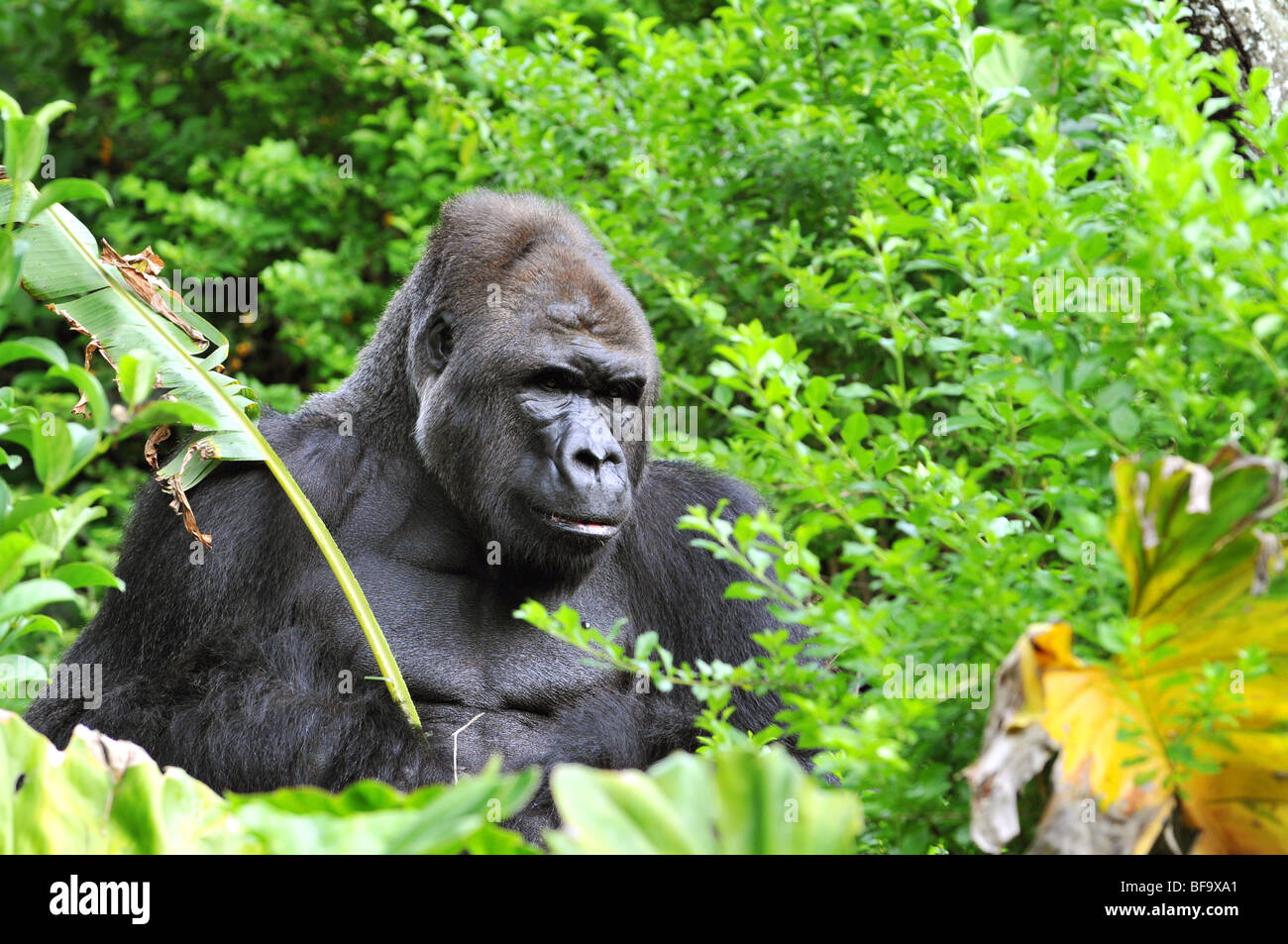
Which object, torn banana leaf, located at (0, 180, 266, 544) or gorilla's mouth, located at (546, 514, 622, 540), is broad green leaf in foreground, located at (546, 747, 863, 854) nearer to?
gorilla's mouth, located at (546, 514, 622, 540)

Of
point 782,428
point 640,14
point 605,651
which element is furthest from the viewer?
point 640,14

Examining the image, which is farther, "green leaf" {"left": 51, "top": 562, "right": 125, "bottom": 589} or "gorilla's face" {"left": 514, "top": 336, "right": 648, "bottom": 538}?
"gorilla's face" {"left": 514, "top": 336, "right": 648, "bottom": 538}

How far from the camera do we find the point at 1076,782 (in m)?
1.73

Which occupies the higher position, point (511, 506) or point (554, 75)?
point (554, 75)

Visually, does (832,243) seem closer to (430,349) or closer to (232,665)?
(430,349)

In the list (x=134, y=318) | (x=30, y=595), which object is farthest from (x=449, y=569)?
(x=30, y=595)

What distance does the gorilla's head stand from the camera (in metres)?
3.43

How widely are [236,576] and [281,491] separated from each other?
0.27m

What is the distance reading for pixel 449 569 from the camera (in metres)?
3.77

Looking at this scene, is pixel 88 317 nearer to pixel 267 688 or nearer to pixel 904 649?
pixel 267 688

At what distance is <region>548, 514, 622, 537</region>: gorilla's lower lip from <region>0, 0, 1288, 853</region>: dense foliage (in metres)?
0.34

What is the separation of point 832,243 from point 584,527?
5.10ft

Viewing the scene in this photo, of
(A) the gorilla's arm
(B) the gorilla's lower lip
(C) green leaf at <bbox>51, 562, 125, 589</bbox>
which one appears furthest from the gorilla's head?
(C) green leaf at <bbox>51, 562, 125, 589</bbox>
